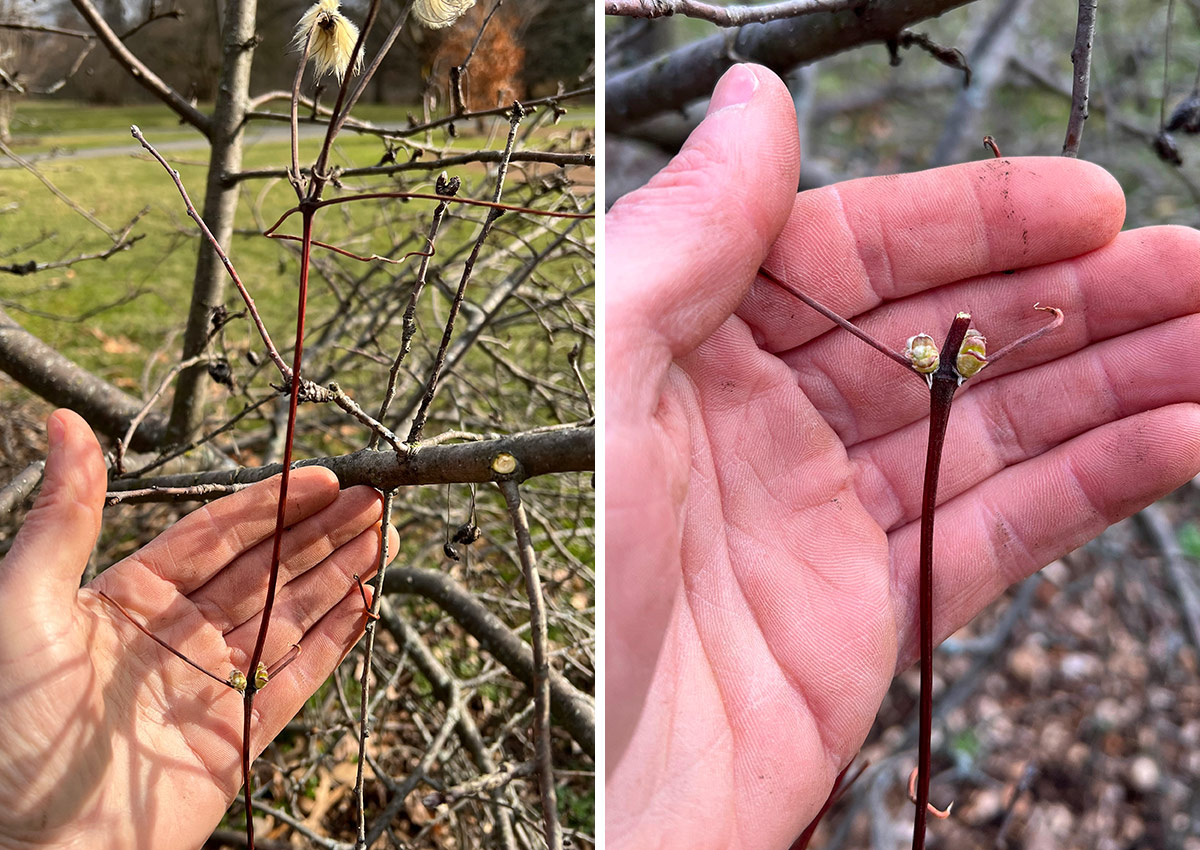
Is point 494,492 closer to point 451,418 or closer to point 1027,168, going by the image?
point 451,418

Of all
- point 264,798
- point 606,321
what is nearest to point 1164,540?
point 606,321

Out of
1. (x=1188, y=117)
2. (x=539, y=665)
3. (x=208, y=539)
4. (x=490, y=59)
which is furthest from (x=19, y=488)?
(x=1188, y=117)

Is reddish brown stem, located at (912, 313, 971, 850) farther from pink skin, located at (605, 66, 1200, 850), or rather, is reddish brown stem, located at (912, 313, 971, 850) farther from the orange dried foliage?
the orange dried foliage

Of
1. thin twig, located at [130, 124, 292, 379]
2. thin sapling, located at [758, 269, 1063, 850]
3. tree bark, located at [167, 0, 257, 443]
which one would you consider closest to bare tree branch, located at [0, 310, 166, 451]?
tree bark, located at [167, 0, 257, 443]

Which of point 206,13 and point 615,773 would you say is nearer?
point 615,773

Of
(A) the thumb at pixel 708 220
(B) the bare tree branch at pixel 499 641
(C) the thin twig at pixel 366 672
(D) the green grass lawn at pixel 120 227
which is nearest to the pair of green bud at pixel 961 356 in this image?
(A) the thumb at pixel 708 220

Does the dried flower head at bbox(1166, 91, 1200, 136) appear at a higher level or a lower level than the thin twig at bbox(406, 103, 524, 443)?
lower
